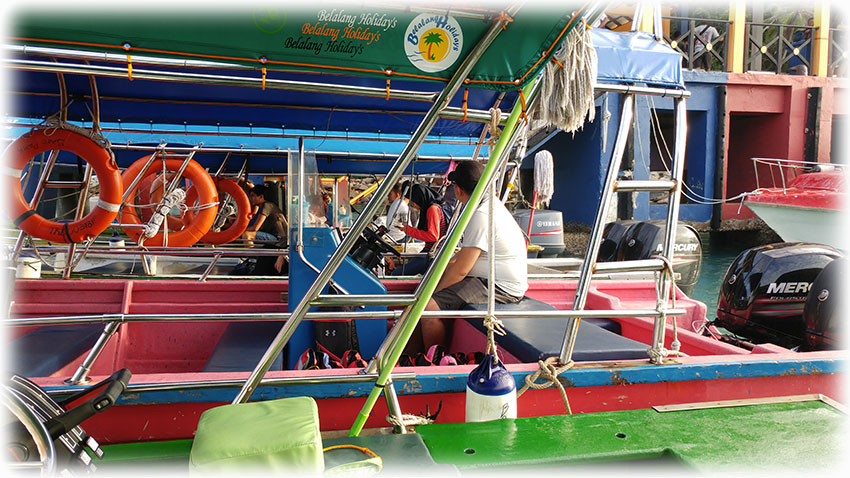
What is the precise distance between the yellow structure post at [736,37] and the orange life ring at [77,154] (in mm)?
13448

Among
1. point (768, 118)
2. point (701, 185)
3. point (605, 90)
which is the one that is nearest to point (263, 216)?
point (605, 90)

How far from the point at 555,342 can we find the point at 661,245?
3.61m

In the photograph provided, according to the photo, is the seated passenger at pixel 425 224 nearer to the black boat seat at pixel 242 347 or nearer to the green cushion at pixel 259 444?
the black boat seat at pixel 242 347

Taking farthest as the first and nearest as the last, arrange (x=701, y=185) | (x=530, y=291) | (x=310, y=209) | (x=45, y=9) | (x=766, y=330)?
(x=701, y=185) < (x=530, y=291) < (x=766, y=330) < (x=310, y=209) < (x=45, y=9)

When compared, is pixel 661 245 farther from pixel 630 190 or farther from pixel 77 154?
pixel 77 154

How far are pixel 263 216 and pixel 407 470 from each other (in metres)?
6.30

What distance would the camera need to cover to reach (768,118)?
13367 millimetres

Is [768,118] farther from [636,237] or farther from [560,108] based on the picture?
[560,108]

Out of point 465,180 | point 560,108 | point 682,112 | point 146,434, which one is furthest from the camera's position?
point 465,180

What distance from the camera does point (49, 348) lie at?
123 inches

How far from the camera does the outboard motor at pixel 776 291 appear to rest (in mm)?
3939

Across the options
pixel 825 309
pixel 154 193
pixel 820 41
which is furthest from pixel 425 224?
pixel 820 41

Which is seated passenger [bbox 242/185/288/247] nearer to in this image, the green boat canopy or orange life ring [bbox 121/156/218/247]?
orange life ring [bbox 121/156/218/247]

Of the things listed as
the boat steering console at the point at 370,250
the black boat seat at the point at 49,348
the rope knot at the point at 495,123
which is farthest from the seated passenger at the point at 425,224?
the rope knot at the point at 495,123
